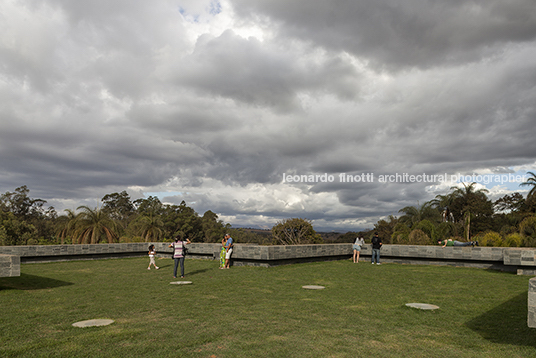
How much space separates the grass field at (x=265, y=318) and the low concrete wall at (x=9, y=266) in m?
0.55

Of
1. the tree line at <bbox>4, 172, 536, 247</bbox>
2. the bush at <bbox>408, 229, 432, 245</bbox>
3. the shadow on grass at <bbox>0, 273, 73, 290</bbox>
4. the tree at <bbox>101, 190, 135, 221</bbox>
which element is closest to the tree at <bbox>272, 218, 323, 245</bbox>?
the tree line at <bbox>4, 172, 536, 247</bbox>

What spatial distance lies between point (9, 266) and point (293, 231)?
1753 cm

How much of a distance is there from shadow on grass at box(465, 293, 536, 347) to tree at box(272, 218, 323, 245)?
17.1 m

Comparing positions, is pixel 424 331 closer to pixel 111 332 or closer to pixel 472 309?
pixel 472 309

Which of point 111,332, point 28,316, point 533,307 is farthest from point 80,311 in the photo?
point 533,307

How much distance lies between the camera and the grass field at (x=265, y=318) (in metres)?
4.95

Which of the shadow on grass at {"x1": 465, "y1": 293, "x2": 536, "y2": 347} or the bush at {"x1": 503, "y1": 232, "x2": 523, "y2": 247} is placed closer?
the shadow on grass at {"x1": 465, "y1": 293, "x2": 536, "y2": 347}

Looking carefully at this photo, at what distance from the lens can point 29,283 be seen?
11.2m

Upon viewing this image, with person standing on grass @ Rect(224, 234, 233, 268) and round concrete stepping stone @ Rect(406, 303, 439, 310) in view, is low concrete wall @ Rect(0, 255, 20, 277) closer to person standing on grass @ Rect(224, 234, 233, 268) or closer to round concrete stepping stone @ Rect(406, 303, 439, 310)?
person standing on grass @ Rect(224, 234, 233, 268)

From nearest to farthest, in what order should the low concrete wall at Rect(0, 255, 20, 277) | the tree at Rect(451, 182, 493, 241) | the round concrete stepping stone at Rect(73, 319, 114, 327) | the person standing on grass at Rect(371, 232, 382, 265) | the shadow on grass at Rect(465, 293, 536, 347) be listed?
1. the shadow on grass at Rect(465, 293, 536, 347)
2. the round concrete stepping stone at Rect(73, 319, 114, 327)
3. the low concrete wall at Rect(0, 255, 20, 277)
4. the person standing on grass at Rect(371, 232, 382, 265)
5. the tree at Rect(451, 182, 493, 241)

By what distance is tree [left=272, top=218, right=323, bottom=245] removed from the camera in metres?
24.8

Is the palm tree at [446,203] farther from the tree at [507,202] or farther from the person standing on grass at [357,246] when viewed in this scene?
the person standing on grass at [357,246]

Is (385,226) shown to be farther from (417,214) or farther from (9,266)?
(9,266)

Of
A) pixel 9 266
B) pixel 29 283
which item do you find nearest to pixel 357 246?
pixel 29 283
